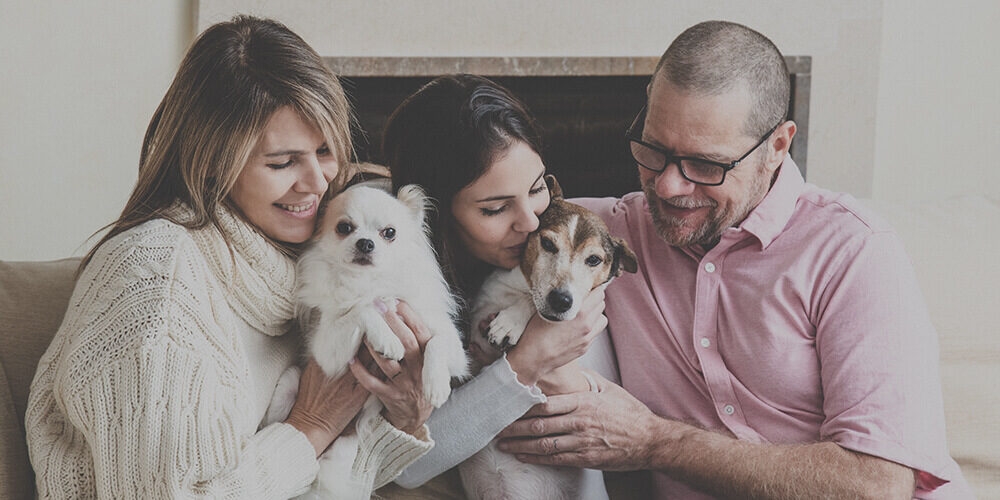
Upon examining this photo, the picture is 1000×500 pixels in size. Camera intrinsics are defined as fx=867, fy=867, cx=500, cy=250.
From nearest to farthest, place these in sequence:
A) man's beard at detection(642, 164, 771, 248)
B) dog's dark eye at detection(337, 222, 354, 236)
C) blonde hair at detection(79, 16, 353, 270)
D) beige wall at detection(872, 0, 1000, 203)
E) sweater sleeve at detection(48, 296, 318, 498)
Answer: sweater sleeve at detection(48, 296, 318, 498)
blonde hair at detection(79, 16, 353, 270)
dog's dark eye at detection(337, 222, 354, 236)
man's beard at detection(642, 164, 771, 248)
beige wall at detection(872, 0, 1000, 203)

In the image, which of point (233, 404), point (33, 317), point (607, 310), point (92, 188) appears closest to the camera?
point (233, 404)

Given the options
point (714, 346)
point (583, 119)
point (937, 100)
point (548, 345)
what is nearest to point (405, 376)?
point (548, 345)

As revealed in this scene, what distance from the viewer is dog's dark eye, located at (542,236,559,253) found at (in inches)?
68.0

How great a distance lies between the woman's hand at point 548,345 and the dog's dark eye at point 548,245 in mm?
130

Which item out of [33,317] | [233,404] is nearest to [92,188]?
[33,317]

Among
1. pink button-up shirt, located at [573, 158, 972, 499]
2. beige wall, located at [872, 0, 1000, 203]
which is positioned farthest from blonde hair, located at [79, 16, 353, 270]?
beige wall, located at [872, 0, 1000, 203]

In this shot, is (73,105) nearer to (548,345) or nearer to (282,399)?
(282,399)

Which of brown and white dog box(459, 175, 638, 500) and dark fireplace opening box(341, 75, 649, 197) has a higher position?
dark fireplace opening box(341, 75, 649, 197)

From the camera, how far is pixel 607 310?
77.9 inches

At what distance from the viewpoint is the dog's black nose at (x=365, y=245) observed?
162 centimetres

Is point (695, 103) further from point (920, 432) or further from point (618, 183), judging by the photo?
point (618, 183)

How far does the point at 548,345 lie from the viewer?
5.59ft

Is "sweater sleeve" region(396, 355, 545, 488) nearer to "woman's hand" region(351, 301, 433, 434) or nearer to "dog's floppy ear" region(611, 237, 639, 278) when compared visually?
"woman's hand" region(351, 301, 433, 434)

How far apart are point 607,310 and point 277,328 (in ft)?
2.40
